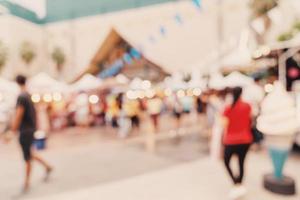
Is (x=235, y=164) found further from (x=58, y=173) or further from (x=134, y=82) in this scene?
(x=134, y=82)

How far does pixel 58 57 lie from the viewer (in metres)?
23.3

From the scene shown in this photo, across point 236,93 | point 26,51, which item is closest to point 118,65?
point 26,51

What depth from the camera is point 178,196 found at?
4410 millimetres

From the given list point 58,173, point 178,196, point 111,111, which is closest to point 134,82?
point 111,111

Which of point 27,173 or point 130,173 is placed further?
point 130,173

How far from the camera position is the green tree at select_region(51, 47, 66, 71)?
2323 centimetres

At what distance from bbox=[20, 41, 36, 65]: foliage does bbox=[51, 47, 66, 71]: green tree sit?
9.22 feet

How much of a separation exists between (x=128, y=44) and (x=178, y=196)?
19364mm

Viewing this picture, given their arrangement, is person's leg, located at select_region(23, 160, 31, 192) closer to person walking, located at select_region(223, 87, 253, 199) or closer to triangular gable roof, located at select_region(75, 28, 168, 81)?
person walking, located at select_region(223, 87, 253, 199)

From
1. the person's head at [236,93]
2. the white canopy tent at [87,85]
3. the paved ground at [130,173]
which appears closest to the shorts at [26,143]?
the paved ground at [130,173]

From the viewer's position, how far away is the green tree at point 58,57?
915 inches

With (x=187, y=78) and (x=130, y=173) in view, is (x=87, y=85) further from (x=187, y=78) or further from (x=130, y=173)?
(x=130, y=173)

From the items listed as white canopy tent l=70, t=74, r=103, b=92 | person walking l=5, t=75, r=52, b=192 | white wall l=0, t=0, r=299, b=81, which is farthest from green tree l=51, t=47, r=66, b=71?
person walking l=5, t=75, r=52, b=192

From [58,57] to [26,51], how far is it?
3599mm
